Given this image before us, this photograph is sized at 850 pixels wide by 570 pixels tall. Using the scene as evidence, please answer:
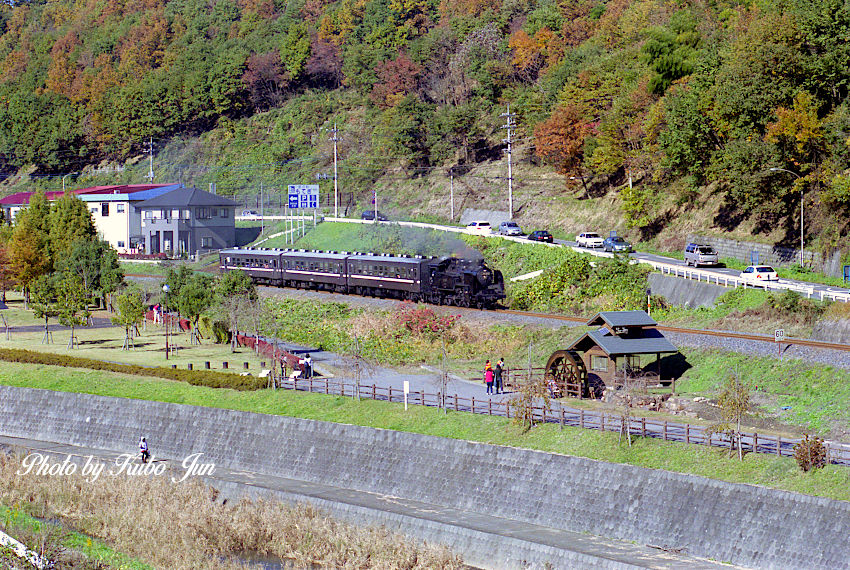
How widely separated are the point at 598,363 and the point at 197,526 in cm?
1625

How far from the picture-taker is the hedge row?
42625mm

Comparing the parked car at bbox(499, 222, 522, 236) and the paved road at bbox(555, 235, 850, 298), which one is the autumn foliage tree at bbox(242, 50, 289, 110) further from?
the paved road at bbox(555, 235, 850, 298)

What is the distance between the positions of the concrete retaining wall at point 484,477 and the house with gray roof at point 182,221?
45.5 meters

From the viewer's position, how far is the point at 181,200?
90.3 meters

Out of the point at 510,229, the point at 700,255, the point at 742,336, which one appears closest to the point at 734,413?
the point at 742,336

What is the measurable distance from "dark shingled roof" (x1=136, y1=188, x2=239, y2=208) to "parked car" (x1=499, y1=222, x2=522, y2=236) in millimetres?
26779

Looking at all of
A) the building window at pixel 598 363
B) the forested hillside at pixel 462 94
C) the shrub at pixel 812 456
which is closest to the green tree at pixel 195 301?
the building window at pixel 598 363

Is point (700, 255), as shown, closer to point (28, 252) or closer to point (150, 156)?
point (28, 252)

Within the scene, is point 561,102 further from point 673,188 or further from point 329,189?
point 329,189

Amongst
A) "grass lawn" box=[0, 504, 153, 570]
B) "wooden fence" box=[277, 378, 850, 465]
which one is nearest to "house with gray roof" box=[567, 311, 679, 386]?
"wooden fence" box=[277, 378, 850, 465]

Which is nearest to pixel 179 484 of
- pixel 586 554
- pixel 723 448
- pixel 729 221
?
pixel 586 554

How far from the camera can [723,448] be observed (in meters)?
29.7

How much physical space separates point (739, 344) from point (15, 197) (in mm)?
90211

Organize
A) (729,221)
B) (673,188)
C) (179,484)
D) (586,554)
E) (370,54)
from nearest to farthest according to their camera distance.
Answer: (586,554), (179,484), (729,221), (673,188), (370,54)
